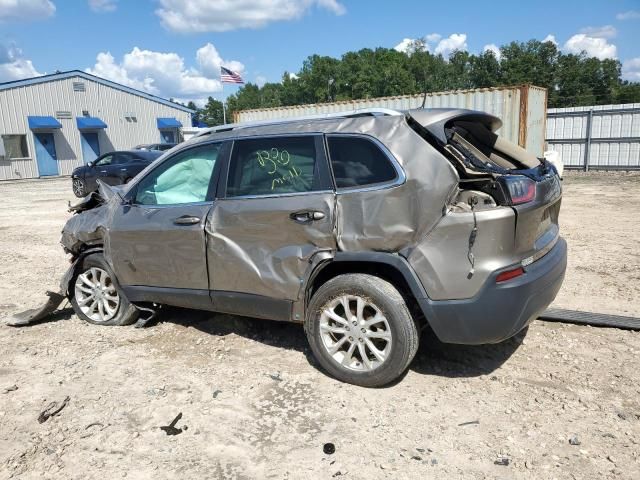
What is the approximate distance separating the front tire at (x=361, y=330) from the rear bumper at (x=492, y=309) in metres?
0.21

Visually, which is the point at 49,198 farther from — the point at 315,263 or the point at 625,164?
the point at 625,164

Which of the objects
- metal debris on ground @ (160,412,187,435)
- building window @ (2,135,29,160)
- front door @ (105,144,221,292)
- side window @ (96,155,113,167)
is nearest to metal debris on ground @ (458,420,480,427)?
metal debris on ground @ (160,412,187,435)

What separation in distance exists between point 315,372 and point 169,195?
1.98 meters

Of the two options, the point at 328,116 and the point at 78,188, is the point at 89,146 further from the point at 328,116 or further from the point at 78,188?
the point at 328,116

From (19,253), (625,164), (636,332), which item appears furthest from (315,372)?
(625,164)

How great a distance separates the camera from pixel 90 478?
2924mm

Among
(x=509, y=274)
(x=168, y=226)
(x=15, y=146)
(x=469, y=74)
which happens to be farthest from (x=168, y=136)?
(x=469, y=74)

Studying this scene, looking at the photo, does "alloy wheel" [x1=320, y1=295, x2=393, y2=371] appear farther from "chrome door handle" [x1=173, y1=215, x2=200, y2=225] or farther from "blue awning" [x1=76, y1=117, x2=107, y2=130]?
"blue awning" [x1=76, y1=117, x2=107, y2=130]

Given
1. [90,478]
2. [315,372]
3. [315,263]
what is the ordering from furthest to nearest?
[315,372], [315,263], [90,478]

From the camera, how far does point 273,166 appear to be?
4.10m

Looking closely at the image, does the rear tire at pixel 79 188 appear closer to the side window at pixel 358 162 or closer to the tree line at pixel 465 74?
the side window at pixel 358 162

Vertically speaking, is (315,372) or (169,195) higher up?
(169,195)

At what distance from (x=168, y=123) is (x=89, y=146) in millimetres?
5208

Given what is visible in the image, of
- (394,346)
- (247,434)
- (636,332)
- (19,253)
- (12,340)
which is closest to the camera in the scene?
(247,434)
